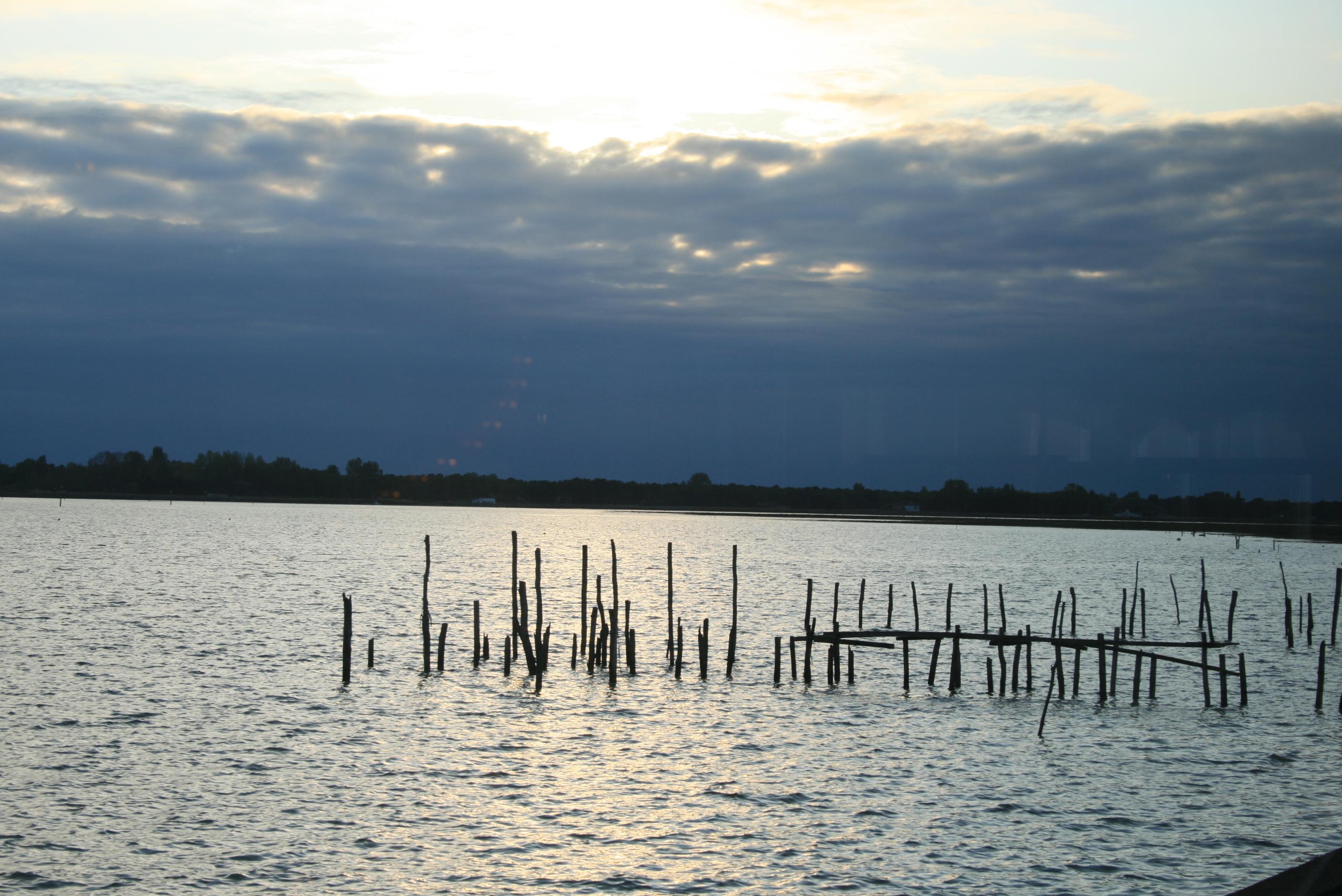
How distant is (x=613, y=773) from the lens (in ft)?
74.8

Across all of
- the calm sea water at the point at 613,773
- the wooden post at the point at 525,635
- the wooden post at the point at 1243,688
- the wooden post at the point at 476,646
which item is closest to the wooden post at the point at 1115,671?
the calm sea water at the point at 613,773

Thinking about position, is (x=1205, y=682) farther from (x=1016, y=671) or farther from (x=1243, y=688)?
(x=1016, y=671)

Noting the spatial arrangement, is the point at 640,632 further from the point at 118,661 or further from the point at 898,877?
the point at 898,877

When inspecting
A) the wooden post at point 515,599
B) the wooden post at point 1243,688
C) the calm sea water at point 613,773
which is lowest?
the calm sea water at point 613,773

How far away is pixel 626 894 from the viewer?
51.4 ft

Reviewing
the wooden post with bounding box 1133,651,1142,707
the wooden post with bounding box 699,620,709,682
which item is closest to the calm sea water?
the wooden post with bounding box 699,620,709,682

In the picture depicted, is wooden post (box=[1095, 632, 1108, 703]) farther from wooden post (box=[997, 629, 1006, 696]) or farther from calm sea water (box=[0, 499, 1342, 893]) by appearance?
wooden post (box=[997, 629, 1006, 696])

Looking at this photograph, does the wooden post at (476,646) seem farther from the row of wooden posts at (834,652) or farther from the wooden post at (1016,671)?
the wooden post at (1016,671)

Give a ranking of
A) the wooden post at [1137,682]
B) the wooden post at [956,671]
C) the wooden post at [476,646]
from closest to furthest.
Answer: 1. the wooden post at [1137,682]
2. the wooden post at [956,671]
3. the wooden post at [476,646]

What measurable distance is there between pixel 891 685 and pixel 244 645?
24.3 m

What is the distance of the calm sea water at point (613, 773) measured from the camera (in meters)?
16.9

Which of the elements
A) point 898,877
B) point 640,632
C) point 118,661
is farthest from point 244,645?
point 898,877

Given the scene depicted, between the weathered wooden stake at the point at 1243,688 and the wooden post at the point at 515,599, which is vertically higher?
the wooden post at the point at 515,599

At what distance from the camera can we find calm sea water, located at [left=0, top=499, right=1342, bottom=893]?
664 inches
